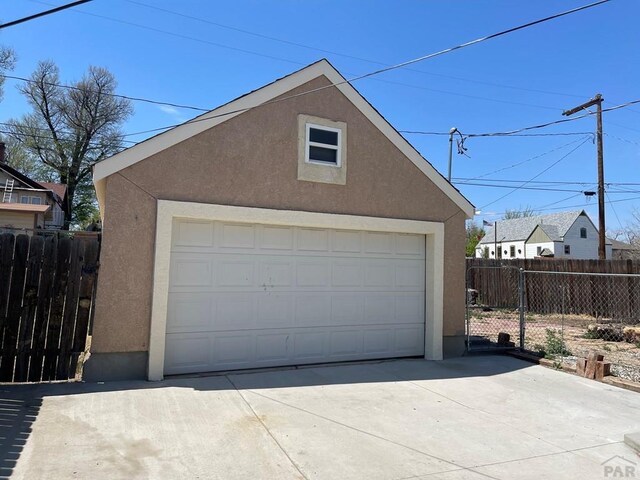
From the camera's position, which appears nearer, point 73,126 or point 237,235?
point 237,235

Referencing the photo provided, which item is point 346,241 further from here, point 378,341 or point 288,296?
point 378,341

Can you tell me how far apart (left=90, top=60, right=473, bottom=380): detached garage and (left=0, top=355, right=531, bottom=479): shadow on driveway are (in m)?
0.25

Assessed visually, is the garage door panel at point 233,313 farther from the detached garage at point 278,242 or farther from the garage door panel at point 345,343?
the garage door panel at point 345,343

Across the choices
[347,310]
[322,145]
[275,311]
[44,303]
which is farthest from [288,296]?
[44,303]

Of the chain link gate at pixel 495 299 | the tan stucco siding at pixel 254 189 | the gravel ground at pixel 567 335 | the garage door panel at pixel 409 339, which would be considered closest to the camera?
the tan stucco siding at pixel 254 189

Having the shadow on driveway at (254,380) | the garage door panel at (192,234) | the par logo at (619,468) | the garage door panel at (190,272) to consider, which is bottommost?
the par logo at (619,468)

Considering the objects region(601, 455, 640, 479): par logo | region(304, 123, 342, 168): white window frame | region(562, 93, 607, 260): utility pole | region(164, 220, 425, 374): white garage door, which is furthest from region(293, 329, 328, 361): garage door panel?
region(562, 93, 607, 260): utility pole

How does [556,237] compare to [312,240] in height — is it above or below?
above

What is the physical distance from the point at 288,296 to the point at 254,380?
57.9 inches

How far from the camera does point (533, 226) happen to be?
4553cm

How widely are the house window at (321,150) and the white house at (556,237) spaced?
38881 mm

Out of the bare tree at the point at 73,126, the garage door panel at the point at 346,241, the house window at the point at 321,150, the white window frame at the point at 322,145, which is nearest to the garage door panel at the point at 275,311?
the garage door panel at the point at 346,241

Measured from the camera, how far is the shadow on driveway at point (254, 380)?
4043 mm

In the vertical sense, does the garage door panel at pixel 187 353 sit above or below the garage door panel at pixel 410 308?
below
